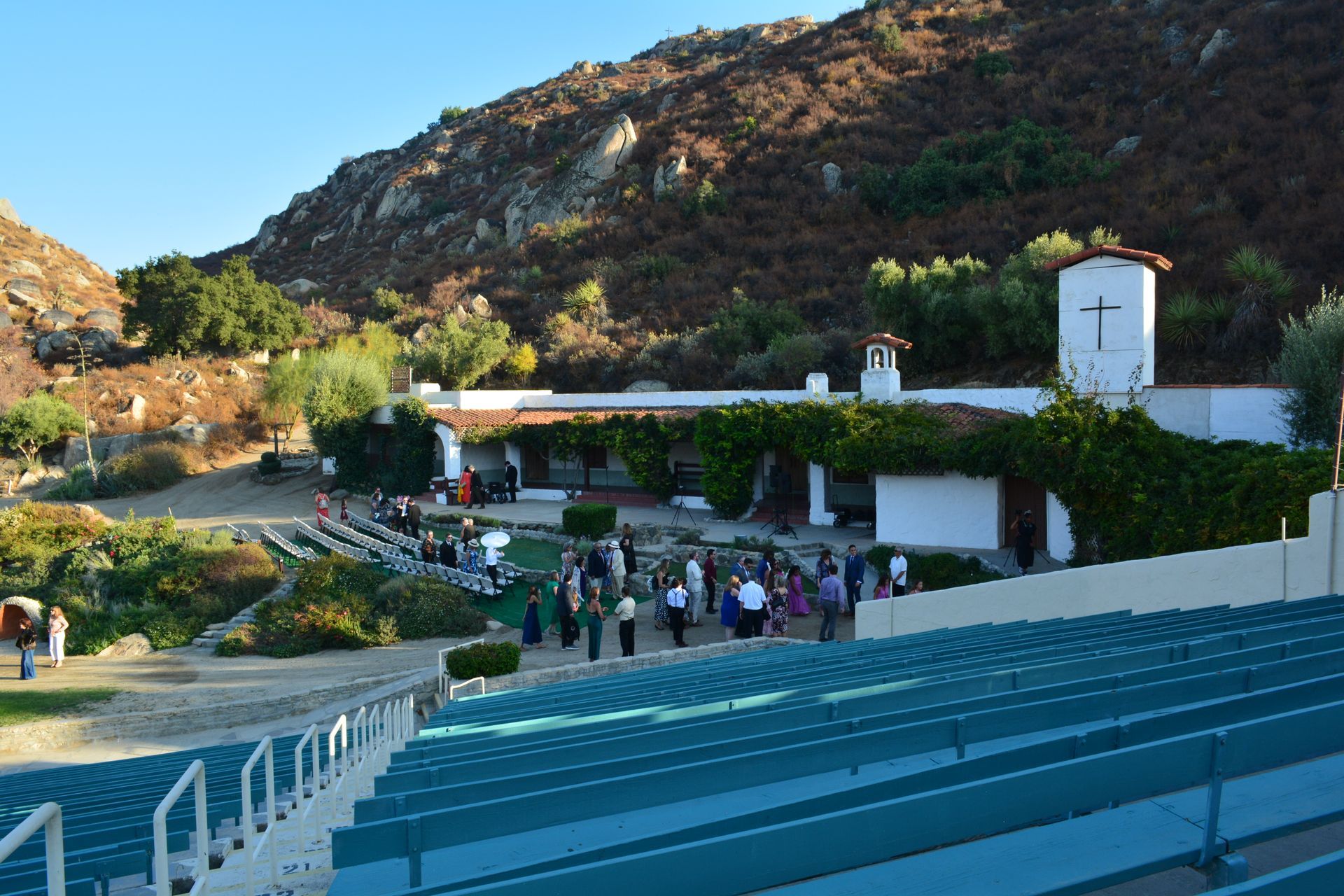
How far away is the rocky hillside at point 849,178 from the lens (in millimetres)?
36438

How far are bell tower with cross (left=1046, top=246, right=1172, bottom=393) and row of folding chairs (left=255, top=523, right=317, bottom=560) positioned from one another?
20.2 m

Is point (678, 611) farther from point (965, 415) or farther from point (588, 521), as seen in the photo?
point (965, 415)

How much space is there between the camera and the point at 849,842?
2434 mm

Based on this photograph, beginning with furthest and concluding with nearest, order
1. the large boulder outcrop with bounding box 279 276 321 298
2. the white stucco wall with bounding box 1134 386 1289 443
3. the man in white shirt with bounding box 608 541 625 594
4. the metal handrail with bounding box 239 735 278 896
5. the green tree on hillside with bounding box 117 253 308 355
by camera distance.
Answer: the large boulder outcrop with bounding box 279 276 321 298, the green tree on hillside with bounding box 117 253 308 355, the man in white shirt with bounding box 608 541 625 594, the white stucco wall with bounding box 1134 386 1289 443, the metal handrail with bounding box 239 735 278 896

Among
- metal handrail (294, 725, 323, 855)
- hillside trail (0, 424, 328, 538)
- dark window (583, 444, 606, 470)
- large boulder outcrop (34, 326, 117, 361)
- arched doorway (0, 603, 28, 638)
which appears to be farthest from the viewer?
large boulder outcrop (34, 326, 117, 361)

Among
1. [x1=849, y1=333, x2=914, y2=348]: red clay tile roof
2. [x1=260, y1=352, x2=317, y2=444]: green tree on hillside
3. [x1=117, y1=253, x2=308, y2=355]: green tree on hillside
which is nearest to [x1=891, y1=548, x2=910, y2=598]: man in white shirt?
[x1=849, y1=333, x2=914, y2=348]: red clay tile roof

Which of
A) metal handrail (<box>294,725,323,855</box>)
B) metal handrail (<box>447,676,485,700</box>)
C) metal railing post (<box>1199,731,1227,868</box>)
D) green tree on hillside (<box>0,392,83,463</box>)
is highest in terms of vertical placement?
green tree on hillside (<box>0,392,83,463</box>)

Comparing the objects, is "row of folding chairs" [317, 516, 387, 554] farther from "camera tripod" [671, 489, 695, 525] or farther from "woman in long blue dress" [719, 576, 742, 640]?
"woman in long blue dress" [719, 576, 742, 640]

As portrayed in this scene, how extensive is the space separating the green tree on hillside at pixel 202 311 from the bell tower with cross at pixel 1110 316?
4983 cm

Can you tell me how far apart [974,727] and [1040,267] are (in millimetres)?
30704

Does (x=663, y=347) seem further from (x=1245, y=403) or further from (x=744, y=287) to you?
(x=1245, y=403)

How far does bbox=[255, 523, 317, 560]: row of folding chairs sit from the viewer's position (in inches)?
999

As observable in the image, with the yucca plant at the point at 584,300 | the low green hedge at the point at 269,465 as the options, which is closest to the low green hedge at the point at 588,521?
the low green hedge at the point at 269,465

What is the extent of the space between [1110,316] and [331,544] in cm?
2121
